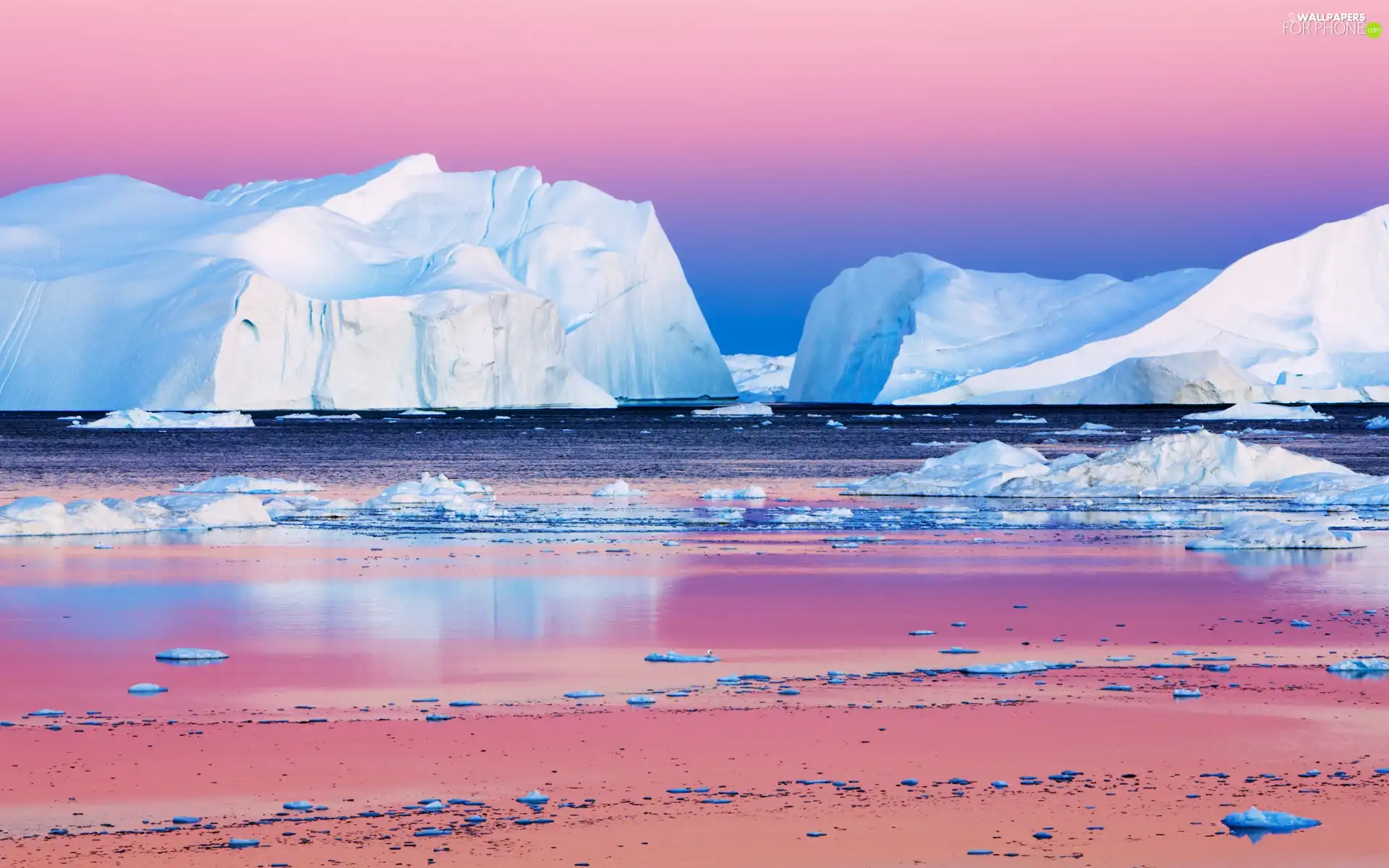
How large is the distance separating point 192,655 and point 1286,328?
236 ft

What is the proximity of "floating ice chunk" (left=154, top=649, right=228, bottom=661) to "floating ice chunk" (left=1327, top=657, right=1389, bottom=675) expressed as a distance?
6.55 meters

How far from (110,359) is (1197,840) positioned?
210ft

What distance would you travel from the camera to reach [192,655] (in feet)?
36.8

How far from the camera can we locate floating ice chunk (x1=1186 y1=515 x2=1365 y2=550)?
719 inches

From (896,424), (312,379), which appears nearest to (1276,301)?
(896,424)

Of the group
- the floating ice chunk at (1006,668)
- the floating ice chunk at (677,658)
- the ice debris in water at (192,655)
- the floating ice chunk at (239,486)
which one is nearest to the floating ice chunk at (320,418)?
the floating ice chunk at (239,486)

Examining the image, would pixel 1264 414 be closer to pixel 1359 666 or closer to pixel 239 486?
pixel 239 486

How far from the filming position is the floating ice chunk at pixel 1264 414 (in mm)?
62531

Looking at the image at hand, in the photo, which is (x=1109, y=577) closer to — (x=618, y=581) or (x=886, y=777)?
(x=618, y=581)

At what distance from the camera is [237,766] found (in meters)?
8.00

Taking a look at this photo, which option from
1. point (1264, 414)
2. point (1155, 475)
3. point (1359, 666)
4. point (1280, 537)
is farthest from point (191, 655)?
point (1264, 414)

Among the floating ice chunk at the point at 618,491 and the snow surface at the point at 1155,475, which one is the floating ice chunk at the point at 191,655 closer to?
the floating ice chunk at the point at 618,491

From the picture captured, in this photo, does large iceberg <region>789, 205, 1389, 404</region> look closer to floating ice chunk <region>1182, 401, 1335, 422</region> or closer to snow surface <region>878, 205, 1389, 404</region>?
snow surface <region>878, 205, 1389, 404</region>

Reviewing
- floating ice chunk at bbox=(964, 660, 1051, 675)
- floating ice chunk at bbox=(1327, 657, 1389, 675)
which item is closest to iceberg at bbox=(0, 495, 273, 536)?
floating ice chunk at bbox=(964, 660, 1051, 675)
